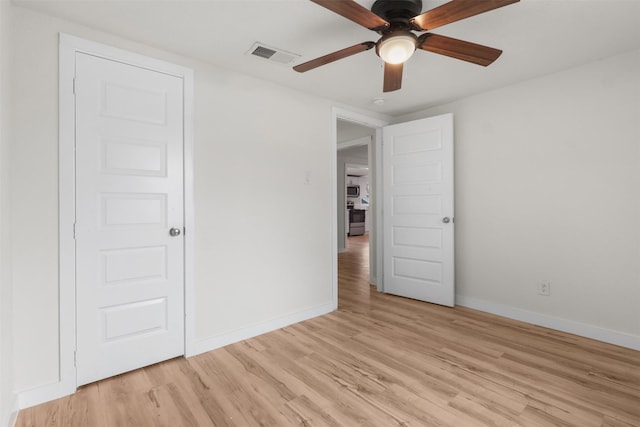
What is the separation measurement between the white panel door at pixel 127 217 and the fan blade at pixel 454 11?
1815 mm

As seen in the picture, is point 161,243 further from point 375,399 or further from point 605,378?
point 605,378

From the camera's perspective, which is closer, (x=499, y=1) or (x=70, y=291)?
(x=499, y=1)

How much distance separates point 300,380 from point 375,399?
518 mm

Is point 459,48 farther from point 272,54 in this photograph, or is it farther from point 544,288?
point 544,288

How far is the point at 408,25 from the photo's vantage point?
1773 mm

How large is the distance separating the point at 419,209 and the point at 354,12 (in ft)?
8.73

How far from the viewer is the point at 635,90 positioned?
8.20ft

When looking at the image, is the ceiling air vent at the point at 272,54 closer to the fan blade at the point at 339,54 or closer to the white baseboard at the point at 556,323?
the fan blade at the point at 339,54

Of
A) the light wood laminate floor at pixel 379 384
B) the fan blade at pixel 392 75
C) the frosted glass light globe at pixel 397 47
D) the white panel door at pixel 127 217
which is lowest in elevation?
the light wood laminate floor at pixel 379 384

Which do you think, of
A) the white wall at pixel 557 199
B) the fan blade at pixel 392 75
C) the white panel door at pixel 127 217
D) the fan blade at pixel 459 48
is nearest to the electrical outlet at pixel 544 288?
the white wall at pixel 557 199

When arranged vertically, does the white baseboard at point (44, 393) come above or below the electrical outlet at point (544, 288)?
below

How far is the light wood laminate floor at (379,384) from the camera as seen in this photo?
1729 mm

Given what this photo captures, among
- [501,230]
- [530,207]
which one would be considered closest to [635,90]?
[530,207]

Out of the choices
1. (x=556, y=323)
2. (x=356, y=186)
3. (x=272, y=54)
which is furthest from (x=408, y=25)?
(x=356, y=186)
